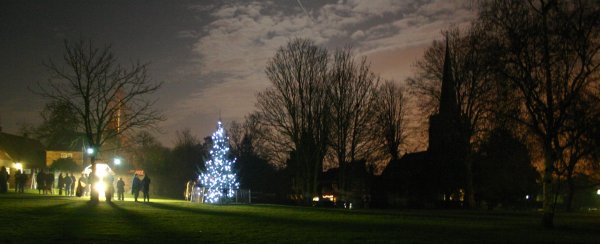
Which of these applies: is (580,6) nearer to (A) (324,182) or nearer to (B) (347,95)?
(B) (347,95)

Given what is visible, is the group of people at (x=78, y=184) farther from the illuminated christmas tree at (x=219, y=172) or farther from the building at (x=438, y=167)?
the building at (x=438, y=167)

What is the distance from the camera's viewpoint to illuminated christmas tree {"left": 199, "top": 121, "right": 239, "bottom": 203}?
156 feet

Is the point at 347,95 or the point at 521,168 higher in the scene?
the point at 347,95

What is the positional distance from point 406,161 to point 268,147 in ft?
60.7

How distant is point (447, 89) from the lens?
1945 inches

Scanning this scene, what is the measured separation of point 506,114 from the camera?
25.9 m

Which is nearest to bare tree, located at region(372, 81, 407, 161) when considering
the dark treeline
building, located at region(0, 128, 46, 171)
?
the dark treeline

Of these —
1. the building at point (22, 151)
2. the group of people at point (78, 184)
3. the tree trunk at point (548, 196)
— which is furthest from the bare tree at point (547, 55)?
the building at point (22, 151)

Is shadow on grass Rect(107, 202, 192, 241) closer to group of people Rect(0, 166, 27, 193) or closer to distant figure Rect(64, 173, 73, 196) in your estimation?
group of people Rect(0, 166, 27, 193)

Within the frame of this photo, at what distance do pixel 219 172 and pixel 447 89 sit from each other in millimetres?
19487

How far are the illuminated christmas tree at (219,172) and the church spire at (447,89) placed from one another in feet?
57.8

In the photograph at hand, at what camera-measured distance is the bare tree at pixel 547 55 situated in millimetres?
24750

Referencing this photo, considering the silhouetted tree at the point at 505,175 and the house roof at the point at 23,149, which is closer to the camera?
the silhouetted tree at the point at 505,175

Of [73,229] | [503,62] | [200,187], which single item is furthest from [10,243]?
[200,187]
